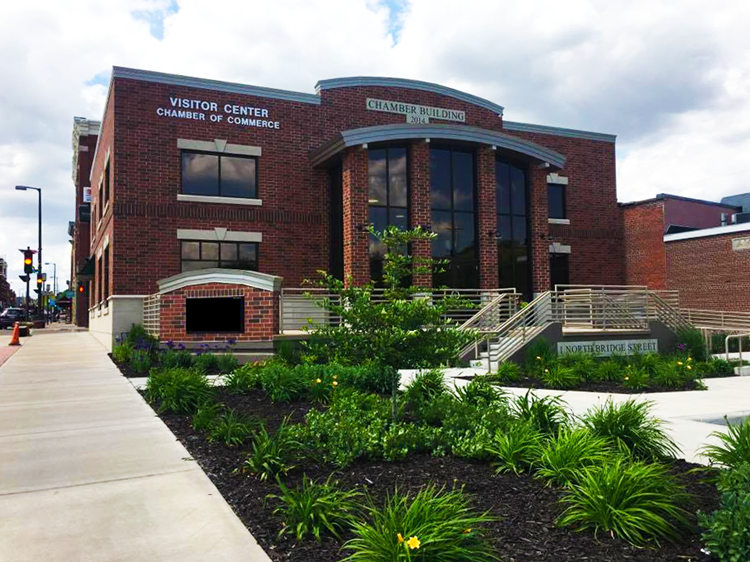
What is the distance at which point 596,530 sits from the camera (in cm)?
385

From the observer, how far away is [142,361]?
508 inches

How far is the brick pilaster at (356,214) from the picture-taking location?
1792cm

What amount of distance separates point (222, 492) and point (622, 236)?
24942 millimetres

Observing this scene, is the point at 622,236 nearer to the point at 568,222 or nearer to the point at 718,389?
the point at 568,222

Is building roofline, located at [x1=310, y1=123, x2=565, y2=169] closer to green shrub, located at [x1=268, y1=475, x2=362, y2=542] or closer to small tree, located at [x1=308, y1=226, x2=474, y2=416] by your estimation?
small tree, located at [x1=308, y1=226, x2=474, y2=416]

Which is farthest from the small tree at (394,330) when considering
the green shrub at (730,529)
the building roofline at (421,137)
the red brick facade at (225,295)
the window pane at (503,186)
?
the window pane at (503,186)

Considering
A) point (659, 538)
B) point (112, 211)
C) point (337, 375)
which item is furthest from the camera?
point (112, 211)

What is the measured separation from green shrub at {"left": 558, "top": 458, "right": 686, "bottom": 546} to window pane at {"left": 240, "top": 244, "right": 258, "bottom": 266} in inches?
638

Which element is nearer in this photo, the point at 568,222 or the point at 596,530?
the point at 596,530

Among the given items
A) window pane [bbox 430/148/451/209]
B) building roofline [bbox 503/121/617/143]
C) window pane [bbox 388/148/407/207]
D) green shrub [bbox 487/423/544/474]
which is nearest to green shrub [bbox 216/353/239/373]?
green shrub [bbox 487/423/544/474]

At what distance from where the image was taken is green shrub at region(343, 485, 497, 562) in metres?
3.25

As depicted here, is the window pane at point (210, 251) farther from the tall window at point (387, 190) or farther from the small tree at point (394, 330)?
the small tree at point (394, 330)

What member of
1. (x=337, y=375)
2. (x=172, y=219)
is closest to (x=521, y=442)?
(x=337, y=375)

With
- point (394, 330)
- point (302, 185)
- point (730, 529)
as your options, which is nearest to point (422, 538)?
point (730, 529)
